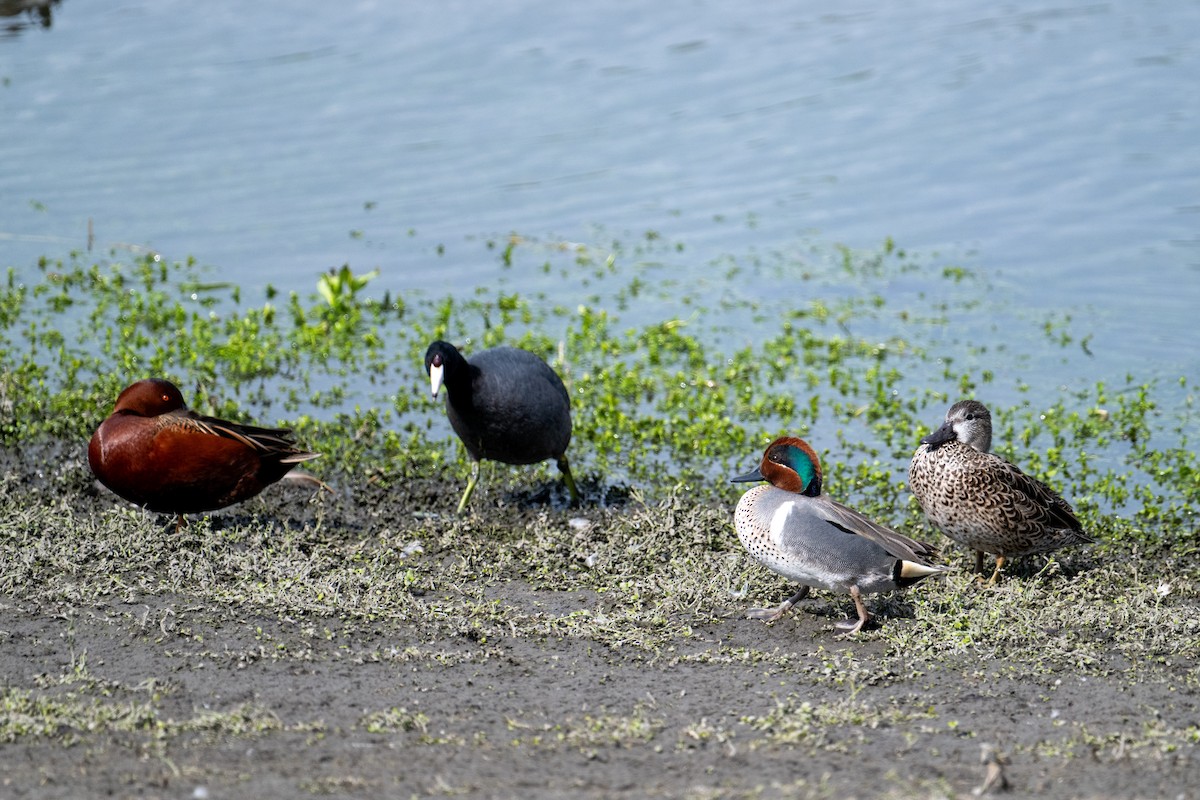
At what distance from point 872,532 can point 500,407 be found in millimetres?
2399

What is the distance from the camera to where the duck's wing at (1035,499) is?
672cm

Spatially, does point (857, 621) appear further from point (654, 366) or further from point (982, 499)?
point (654, 366)

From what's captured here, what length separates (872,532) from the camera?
6.32m

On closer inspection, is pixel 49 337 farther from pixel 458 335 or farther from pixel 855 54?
pixel 855 54

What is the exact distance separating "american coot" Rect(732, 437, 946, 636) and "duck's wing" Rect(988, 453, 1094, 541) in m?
0.55

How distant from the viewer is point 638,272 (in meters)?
11.7

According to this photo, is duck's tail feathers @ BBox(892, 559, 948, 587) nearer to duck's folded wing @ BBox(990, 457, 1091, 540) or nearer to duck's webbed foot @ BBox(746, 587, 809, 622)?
duck's webbed foot @ BBox(746, 587, 809, 622)

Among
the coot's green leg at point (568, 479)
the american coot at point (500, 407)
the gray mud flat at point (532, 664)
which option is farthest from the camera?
the coot's green leg at point (568, 479)

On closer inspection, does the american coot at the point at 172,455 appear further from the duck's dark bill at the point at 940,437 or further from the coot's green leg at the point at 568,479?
the duck's dark bill at the point at 940,437

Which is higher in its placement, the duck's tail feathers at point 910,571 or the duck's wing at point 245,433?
the duck's wing at point 245,433

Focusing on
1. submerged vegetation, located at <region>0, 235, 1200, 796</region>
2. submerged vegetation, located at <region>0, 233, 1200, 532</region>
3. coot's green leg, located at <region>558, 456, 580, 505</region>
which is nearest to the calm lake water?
submerged vegetation, located at <region>0, 233, 1200, 532</region>

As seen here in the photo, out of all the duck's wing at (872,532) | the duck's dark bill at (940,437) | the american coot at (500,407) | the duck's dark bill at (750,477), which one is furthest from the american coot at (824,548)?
the american coot at (500,407)

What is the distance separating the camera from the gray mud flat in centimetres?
475

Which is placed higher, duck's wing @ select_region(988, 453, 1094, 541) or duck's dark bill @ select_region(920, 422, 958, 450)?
duck's dark bill @ select_region(920, 422, 958, 450)
